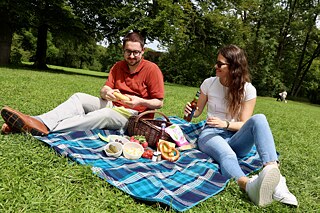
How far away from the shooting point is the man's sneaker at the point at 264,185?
7.49 ft

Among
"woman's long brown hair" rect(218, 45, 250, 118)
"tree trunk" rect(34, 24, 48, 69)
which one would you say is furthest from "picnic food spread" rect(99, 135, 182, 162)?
"tree trunk" rect(34, 24, 48, 69)

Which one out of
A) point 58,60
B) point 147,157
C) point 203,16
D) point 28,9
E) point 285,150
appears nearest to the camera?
point 147,157

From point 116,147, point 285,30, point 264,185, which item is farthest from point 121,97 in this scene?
point 285,30

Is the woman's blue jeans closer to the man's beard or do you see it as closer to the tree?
the man's beard

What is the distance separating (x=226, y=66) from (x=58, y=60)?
4687 cm

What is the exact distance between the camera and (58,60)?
152 feet

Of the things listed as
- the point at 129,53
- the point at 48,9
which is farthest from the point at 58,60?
the point at 129,53

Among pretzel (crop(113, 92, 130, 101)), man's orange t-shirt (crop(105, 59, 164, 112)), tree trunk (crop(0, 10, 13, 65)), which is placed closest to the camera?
pretzel (crop(113, 92, 130, 101))

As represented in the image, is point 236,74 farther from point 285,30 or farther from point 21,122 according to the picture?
point 285,30

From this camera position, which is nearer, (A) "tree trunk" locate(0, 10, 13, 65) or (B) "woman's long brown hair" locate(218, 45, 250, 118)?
(B) "woman's long brown hair" locate(218, 45, 250, 118)

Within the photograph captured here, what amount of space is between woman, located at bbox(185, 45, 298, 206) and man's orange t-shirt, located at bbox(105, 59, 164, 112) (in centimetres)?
53

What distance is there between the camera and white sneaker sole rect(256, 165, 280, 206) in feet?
7.47

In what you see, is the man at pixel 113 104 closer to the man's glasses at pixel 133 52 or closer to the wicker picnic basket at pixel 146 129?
the man's glasses at pixel 133 52

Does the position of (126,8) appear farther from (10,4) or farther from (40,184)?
(40,184)
